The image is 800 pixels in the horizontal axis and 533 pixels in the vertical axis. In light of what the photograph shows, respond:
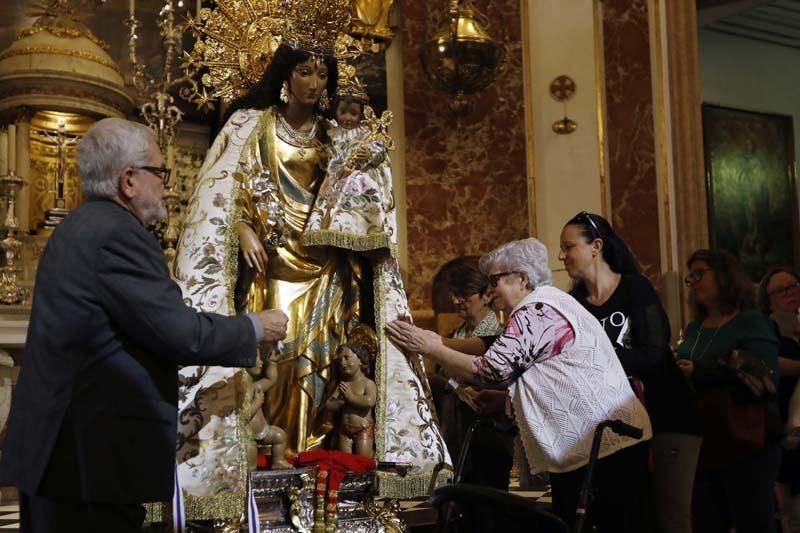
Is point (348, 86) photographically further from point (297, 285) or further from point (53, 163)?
point (53, 163)

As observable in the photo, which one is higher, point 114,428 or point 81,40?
point 81,40

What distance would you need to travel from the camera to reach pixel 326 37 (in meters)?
4.90

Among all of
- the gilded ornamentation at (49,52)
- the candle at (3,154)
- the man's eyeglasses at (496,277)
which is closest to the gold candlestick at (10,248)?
the candle at (3,154)

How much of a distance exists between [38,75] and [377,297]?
206 inches

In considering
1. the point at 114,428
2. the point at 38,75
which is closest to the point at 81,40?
the point at 38,75

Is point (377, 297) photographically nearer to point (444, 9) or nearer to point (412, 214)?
point (412, 214)

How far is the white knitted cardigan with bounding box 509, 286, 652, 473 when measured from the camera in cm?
342

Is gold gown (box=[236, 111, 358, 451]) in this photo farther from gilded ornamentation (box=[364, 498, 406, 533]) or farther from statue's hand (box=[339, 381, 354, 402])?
gilded ornamentation (box=[364, 498, 406, 533])

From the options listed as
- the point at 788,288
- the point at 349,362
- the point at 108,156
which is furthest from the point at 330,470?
the point at 788,288

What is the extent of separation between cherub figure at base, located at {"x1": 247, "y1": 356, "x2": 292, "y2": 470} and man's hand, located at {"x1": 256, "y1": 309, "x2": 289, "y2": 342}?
1.16m

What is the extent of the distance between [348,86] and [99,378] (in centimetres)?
275

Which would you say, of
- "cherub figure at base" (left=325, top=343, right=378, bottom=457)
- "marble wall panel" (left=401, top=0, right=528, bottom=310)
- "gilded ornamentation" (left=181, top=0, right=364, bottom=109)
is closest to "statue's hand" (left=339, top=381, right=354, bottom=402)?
"cherub figure at base" (left=325, top=343, right=378, bottom=457)

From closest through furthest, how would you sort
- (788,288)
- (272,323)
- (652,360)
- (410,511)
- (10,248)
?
1. (272,323)
2. (652,360)
3. (788,288)
4. (410,511)
5. (10,248)

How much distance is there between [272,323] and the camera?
3.13 m
